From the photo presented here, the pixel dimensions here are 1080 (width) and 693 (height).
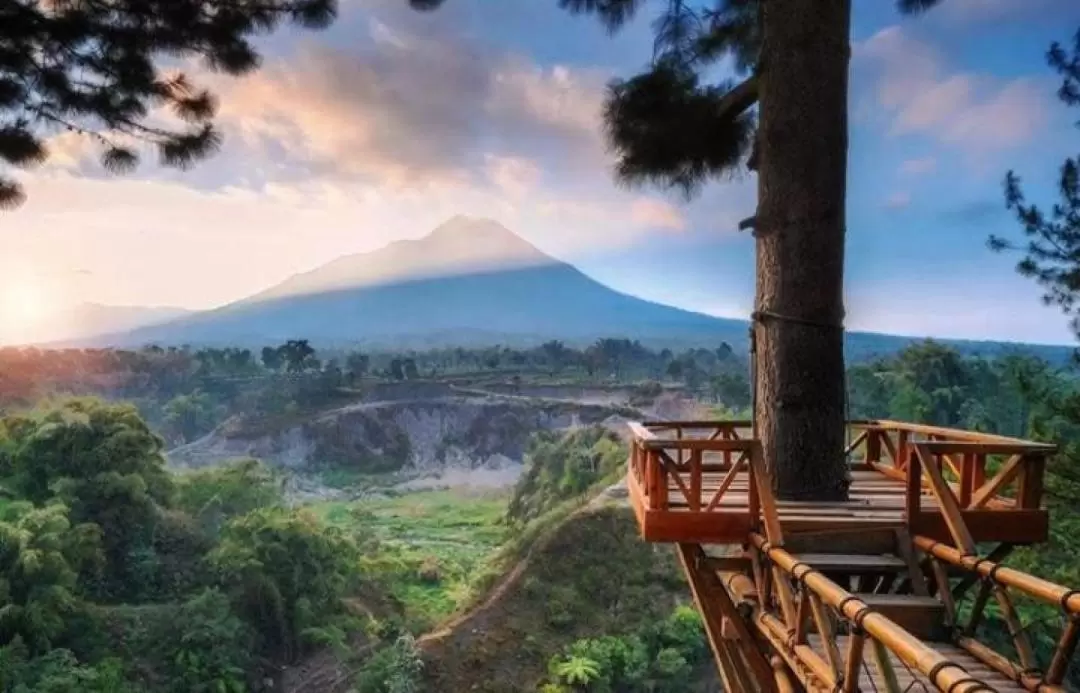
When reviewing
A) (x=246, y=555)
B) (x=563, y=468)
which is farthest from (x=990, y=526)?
(x=563, y=468)

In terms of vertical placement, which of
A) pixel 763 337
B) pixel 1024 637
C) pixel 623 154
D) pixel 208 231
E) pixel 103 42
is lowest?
pixel 1024 637

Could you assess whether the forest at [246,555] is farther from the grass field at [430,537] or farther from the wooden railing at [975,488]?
the wooden railing at [975,488]

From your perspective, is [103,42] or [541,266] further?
[541,266]

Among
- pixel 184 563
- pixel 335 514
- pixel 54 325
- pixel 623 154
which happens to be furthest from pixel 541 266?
pixel 623 154

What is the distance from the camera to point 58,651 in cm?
1062

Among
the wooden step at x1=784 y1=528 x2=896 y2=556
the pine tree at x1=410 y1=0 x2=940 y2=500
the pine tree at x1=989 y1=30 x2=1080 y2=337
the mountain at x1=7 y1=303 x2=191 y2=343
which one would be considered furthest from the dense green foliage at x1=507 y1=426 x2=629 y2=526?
the mountain at x1=7 y1=303 x2=191 y2=343

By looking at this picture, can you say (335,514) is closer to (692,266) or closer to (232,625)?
(232,625)

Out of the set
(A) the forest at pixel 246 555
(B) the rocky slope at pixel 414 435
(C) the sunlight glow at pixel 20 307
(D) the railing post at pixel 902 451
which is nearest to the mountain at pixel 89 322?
(C) the sunlight glow at pixel 20 307

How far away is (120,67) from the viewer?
183 inches

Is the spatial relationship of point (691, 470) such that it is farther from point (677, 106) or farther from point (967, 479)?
point (677, 106)

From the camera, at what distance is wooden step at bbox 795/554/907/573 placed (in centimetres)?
298

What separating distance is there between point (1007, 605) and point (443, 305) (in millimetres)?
68566

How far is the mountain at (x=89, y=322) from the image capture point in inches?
1082

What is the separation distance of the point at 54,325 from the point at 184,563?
73.4 ft
